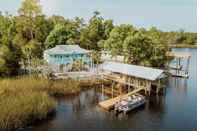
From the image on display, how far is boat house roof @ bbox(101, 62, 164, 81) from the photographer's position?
33.2 metres

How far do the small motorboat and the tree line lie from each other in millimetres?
14051

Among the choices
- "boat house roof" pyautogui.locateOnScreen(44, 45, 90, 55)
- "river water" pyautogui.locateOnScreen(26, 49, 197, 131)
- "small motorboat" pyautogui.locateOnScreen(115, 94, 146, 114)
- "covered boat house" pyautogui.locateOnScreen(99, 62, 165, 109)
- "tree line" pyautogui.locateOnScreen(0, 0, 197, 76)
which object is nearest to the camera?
"river water" pyautogui.locateOnScreen(26, 49, 197, 131)

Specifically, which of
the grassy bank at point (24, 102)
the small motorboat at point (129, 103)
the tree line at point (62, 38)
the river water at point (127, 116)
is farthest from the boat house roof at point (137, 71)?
the grassy bank at point (24, 102)

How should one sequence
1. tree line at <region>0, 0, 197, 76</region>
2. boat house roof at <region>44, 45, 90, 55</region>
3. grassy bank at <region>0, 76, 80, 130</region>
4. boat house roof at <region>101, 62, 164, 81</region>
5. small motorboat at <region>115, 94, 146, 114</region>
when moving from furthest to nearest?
boat house roof at <region>44, 45, 90, 55</region>, tree line at <region>0, 0, 197, 76</region>, boat house roof at <region>101, 62, 164, 81</region>, small motorboat at <region>115, 94, 146, 114</region>, grassy bank at <region>0, 76, 80, 130</region>

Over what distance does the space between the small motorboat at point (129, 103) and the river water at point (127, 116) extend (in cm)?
61

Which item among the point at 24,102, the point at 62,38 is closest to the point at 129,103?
the point at 24,102

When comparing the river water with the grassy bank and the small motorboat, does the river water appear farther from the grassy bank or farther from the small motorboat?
the grassy bank

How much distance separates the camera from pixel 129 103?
28.0 metres

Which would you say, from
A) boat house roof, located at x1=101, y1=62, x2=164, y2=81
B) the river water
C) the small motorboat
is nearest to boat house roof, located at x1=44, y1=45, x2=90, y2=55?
boat house roof, located at x1=101, y1=62, x2=164, y2=81

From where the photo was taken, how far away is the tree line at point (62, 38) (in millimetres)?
38500

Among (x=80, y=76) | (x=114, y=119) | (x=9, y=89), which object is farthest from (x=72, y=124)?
(x=80, y=76)

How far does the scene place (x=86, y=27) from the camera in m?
66.8

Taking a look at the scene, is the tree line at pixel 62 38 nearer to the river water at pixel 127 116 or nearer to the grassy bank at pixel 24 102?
the grassy bank at pixel 24 102

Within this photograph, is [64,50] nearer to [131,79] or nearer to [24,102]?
[131,79]
